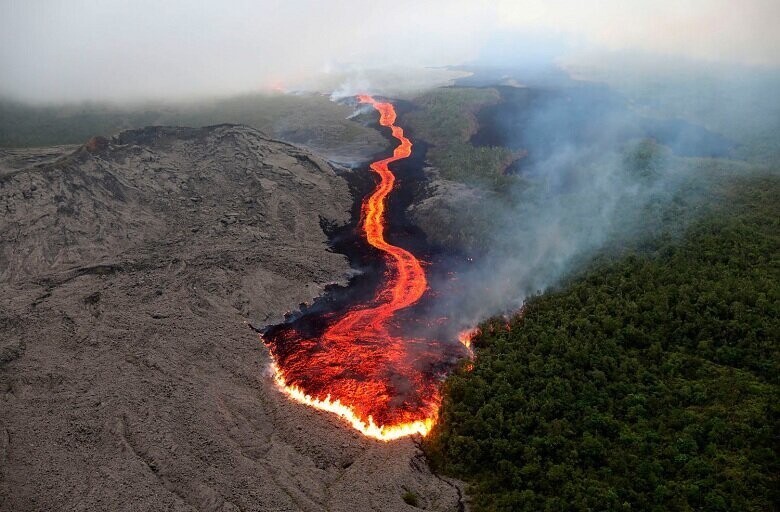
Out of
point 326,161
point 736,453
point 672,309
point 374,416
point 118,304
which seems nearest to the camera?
point 736,453

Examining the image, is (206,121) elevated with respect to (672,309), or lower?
elevated

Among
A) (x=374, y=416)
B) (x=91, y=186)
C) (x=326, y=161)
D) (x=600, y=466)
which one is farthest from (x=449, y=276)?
(x=91, y=186)

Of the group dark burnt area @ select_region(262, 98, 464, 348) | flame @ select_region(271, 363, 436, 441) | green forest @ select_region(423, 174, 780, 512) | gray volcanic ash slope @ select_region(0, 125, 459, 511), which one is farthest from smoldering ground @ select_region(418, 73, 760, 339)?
gray volcanic ash slope @ select_region(0, 125, 459, 511)

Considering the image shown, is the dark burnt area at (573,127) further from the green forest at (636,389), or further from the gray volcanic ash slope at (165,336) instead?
the green forest at (636,389)

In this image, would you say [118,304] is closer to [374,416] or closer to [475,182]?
[374,416]

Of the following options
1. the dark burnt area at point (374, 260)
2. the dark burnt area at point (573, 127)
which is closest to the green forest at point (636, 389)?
the dark burnt area at point (374, 260)

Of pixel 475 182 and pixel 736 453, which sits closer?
pixel 736 453
